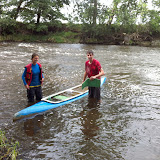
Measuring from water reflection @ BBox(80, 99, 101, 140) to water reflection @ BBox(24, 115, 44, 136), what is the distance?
3.39ft

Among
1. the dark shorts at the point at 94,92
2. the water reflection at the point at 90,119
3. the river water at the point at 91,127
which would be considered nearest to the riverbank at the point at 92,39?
the river water at the point at 91,127

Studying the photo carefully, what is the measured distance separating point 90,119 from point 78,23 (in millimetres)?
25216

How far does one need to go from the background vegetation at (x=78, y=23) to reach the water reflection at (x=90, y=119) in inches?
852

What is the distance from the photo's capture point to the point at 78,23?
92.4ft

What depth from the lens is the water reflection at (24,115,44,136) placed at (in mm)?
4123

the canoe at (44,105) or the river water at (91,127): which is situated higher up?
the canoe at (44,105)

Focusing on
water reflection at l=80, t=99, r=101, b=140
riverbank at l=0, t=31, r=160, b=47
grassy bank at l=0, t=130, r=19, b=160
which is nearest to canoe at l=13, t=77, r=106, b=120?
water reflection at l=80, t=99, r=101, b=140

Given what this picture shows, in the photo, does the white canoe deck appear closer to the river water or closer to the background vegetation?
the river water

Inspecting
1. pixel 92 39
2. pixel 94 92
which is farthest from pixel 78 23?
pixel 94 92

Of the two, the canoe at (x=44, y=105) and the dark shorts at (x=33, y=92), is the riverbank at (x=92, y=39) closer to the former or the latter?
the canoe at (x=44, y=105)

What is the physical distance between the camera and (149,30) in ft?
94.7

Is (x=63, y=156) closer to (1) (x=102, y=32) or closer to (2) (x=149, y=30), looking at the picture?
(1) (x=102, y=32)

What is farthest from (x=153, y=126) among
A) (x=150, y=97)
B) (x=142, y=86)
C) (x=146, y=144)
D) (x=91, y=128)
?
(x=142, y=86)

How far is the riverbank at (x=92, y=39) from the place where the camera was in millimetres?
26141
